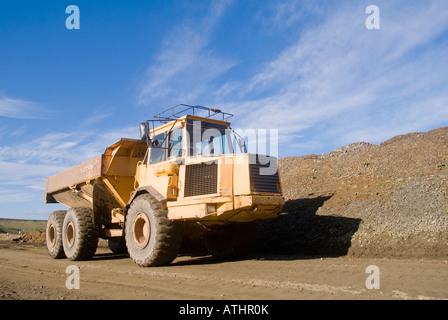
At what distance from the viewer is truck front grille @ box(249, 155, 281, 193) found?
848 centimetres

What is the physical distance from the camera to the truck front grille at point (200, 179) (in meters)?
8.63

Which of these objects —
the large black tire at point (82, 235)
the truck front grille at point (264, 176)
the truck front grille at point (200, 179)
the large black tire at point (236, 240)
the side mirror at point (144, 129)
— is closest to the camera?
the truck front grille at point (264, 176)

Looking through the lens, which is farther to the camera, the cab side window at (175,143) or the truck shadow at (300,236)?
the truck shadow at (300,236)

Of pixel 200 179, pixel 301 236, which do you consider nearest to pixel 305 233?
pixel 301 236

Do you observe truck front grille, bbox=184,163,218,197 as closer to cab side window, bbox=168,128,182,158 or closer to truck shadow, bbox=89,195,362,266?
cab side window, bbox=168,128,182,158

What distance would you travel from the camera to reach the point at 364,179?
1303cm

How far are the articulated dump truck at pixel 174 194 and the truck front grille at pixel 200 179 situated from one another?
22 millimetres

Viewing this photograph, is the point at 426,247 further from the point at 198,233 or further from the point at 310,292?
the point at 198,233

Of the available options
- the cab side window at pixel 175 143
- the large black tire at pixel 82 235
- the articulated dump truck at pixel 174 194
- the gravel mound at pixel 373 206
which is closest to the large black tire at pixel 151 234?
the articulated dump truck at pixel 174 194

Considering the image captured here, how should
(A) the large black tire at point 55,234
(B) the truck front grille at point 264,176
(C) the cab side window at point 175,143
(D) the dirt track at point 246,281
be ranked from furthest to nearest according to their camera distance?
(A) the large black tire at point 55,234, (C) the cab side window at point 175,143, (B) the truck front grille at point 264,176, (D) the dirt track at point 246,281

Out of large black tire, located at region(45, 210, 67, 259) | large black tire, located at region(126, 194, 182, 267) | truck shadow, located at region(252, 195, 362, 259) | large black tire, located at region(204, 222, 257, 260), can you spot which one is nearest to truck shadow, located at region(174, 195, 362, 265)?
truck shadow, located at region(252, 195, 362, 259)

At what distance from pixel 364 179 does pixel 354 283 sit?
7456mm

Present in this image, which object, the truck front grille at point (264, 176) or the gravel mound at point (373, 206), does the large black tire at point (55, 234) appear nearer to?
the gravel mound at point (373, 206)

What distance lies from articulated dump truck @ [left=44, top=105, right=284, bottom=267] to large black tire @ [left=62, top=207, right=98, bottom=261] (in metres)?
0.03
